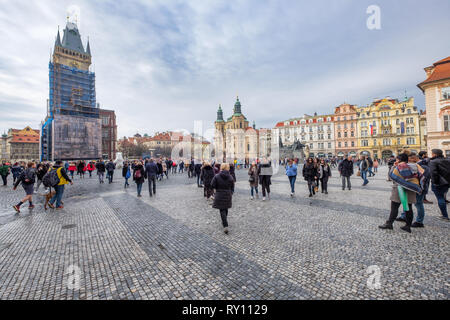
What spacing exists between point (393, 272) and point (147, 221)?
18.1ft

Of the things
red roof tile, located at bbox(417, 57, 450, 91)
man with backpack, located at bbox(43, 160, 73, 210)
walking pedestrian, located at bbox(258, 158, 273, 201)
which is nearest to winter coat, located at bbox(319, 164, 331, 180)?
walking pedestrian, located at bbox(258, 158, 273, 201)

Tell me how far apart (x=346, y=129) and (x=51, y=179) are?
2850 inches

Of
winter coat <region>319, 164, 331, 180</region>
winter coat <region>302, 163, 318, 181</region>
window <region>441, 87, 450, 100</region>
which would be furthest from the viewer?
window <region>441, 87, 450, 100</region>

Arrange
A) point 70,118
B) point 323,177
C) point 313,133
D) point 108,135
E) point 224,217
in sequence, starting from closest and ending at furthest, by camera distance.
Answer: point 224,217, point 323,177, point 70,118, point 108,135, point 313,133

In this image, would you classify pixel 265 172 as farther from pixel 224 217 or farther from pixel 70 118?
pixel 70 118

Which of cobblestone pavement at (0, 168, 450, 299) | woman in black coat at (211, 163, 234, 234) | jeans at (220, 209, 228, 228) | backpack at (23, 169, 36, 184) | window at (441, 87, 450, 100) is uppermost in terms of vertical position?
window at (441, 87, 450, 100)

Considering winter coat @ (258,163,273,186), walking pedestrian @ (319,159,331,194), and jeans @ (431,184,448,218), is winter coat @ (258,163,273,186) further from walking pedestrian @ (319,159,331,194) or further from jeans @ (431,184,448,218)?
jeans @ (431,184,448,218)

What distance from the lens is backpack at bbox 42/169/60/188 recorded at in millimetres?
7793

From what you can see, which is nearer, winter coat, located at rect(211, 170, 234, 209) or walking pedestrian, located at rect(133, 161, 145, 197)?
winter coat, located at rect(211, 170, 234, 209)

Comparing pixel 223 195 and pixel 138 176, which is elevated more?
pixel 138 176

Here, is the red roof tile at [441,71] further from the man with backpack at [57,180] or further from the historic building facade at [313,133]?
the historic building facade at [313,133]

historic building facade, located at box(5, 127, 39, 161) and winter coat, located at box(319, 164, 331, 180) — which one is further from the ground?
historic building facade, located at box(5, 127, 39, 161)

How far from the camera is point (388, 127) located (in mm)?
57938

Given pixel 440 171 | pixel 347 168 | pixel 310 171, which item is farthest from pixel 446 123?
pixel 440 171
